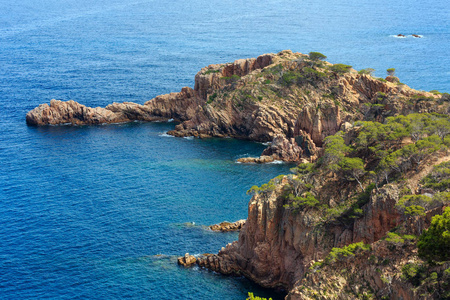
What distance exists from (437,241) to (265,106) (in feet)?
334

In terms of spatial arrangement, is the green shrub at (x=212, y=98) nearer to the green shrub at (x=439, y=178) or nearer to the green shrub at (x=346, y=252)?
the green shrub at (x=439, y=178)

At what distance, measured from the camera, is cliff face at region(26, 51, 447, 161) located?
478ft

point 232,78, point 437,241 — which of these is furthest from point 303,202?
point 232,78

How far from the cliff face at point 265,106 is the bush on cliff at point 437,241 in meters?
69.5

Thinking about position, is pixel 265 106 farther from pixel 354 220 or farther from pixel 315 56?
pixel 354 220

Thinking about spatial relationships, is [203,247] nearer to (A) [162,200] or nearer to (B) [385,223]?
(A) [162,200]

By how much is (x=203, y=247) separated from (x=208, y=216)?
41.6 ft

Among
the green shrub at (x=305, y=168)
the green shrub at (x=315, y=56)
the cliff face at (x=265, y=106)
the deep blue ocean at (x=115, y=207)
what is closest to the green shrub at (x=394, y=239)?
the green shrub at (x=305, y=168)

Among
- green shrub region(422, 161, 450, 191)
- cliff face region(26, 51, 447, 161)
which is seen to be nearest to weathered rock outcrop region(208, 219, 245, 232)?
cliff face region(26, 51, 447, 161)

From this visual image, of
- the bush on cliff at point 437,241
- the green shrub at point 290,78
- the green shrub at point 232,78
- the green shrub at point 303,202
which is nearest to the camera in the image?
the bush on cliff at point 437,241

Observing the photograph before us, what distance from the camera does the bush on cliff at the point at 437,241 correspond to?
58500 mm

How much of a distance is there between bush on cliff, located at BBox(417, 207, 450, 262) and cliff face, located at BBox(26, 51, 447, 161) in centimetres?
6948

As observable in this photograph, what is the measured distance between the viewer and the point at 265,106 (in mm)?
158000

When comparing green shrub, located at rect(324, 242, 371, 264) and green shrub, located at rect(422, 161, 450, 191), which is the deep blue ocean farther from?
green shrub, located at rect(422, 161, 450, 191)
